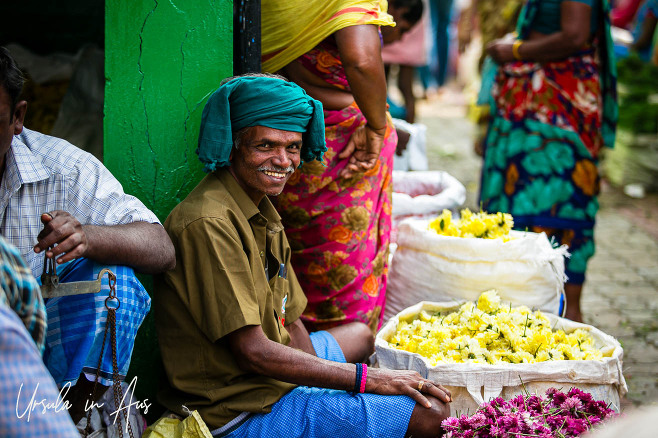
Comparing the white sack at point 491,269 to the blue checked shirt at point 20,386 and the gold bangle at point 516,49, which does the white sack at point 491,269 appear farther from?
the blue checked shirt at point 20,386

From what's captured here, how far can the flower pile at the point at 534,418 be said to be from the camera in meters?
2.34

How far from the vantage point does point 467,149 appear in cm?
992

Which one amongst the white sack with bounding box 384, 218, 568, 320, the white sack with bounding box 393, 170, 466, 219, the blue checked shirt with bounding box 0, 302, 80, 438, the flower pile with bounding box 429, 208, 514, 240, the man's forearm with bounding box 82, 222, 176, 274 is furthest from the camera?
the white sack with bounding box 393, 170, 466, 219

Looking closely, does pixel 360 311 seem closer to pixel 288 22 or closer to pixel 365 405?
pixel 365 405

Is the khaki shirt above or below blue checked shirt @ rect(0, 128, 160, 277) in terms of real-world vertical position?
below

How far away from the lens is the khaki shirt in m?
2.34

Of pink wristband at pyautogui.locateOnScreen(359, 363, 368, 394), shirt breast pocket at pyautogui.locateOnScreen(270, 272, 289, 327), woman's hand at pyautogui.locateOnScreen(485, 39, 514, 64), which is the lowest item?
pink wristband at pyautogui.locateOnScreen(359, 363, 368, 394)

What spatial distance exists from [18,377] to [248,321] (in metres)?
1.09

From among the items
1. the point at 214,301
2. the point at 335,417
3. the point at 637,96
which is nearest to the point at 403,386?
the point at 335,417

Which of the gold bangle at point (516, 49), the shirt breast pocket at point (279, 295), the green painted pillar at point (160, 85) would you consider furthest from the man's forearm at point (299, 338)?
the gold bangle at point (516, 49)

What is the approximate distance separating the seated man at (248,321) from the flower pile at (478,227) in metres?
1.11

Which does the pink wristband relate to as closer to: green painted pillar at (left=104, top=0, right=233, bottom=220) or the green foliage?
green painted pillar at (left=104, top=0, right=233, bottom=220)

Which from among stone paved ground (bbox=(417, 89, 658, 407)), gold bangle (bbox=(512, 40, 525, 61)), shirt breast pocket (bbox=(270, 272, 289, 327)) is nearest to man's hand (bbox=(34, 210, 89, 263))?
shirt breast pocket (bbox=(270, 272, 289, 327))

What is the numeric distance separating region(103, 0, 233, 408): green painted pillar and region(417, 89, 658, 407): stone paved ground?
2111 mm
